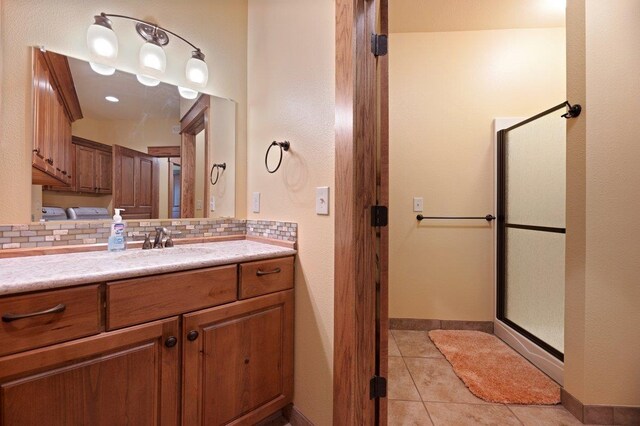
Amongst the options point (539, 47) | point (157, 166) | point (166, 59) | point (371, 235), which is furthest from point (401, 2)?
point (157, 166)

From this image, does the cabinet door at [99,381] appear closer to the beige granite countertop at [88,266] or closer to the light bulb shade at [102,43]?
the beige granite countertop at [88,266]

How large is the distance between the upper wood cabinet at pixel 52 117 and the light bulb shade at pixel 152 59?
0.34 m

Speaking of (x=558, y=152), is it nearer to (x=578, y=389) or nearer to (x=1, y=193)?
(x=578, y=389)

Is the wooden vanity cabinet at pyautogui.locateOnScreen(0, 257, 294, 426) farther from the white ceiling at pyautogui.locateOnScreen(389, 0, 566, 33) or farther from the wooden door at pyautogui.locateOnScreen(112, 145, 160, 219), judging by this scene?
the white ceiling at pyautogui.locateOnScreen(389, 0, 566, 33)

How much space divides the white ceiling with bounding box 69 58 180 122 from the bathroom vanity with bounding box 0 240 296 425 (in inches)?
29.8

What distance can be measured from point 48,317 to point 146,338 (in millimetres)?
282

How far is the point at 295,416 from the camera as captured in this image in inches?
53.6

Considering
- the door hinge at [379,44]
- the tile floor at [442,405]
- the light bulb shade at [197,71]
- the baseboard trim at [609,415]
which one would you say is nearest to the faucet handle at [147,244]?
the light bulb shade at [197,71]

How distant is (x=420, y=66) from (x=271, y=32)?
147cm

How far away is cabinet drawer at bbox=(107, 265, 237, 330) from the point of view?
0.90m

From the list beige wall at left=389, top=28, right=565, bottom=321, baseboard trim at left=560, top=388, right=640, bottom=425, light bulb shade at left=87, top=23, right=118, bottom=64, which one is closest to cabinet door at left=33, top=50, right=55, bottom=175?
Answer: light bulb shade at left=87, top=23, right=118, bottom=64

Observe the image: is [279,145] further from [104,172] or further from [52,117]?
[52,117]

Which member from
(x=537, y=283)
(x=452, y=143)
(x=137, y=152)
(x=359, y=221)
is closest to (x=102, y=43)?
(x=137, y=152)

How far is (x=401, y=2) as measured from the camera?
207 centimetres
